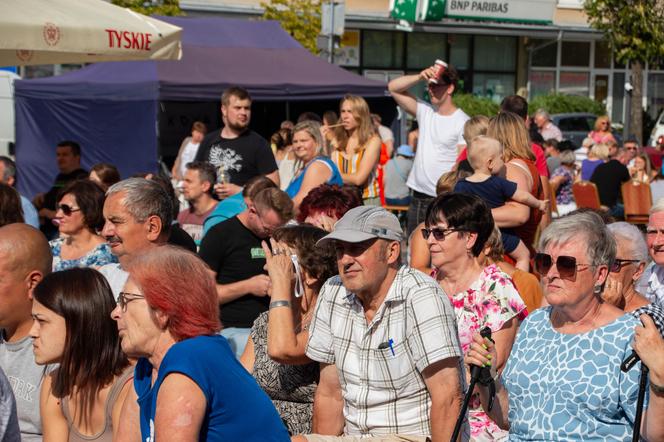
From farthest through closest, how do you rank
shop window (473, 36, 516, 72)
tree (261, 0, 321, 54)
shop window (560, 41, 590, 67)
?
shop window (560, 41, 590, 67), shop window (473, 36, 516, 72), tree (261, 0, 321, 54)

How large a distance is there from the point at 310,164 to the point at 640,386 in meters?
4.51

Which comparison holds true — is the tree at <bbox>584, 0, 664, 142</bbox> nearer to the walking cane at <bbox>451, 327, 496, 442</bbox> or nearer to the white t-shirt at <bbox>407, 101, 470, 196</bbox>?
the white t-shirt at <bbox>407, 101, 470, 196</bbox>

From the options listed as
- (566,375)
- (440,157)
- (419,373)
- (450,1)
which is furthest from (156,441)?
(450,1)

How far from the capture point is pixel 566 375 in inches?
151

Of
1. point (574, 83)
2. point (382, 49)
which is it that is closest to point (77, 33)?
point (382, 49)

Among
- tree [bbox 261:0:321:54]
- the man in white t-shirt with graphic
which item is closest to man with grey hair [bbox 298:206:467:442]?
the man in white t-shirt with graphic

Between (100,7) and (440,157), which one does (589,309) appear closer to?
(440,157)

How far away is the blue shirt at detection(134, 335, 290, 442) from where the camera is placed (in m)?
3.07

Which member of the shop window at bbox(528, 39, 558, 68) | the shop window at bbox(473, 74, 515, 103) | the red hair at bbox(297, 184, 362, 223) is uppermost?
the shop window at bbox(528, 39, 558, 68)

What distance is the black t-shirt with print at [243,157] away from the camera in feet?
28.3

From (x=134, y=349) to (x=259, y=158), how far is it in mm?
5394

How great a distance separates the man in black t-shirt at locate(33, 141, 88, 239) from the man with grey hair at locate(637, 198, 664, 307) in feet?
19.5

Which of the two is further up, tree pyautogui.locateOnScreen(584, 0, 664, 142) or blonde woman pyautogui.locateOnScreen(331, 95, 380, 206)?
tree pyautogui.locateOnScreen(584, 0, 664, 142)

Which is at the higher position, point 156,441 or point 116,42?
point 116,42
